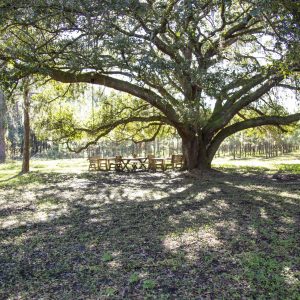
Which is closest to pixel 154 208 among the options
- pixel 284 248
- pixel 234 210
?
pixel 234 210

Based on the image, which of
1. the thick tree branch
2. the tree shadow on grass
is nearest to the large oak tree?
the thick tree branch

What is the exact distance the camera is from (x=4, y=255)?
4832 millimetres

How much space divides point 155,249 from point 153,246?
14 cm

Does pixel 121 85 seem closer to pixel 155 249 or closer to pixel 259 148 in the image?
pixel 155 249

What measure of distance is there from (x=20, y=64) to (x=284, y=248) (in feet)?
22.3

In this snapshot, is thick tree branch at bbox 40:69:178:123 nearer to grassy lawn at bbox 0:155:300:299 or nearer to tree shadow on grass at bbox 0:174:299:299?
grassy lawn at bbox 0:155:300:299

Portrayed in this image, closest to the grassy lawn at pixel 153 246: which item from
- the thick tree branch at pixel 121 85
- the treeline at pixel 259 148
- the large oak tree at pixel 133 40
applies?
the large oak tree at pixel 133 40

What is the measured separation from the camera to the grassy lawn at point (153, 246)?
3641 millimetres

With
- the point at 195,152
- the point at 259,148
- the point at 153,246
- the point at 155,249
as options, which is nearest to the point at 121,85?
the point at 195,152

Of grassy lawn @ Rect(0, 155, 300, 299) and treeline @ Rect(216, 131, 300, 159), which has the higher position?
treeline @ Rect(216, 131, 300, 159)

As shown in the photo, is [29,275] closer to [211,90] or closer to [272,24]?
[272,24]

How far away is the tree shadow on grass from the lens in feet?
12.0

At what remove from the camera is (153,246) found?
197 inches

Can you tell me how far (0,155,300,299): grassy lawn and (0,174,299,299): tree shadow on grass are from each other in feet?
0.04
